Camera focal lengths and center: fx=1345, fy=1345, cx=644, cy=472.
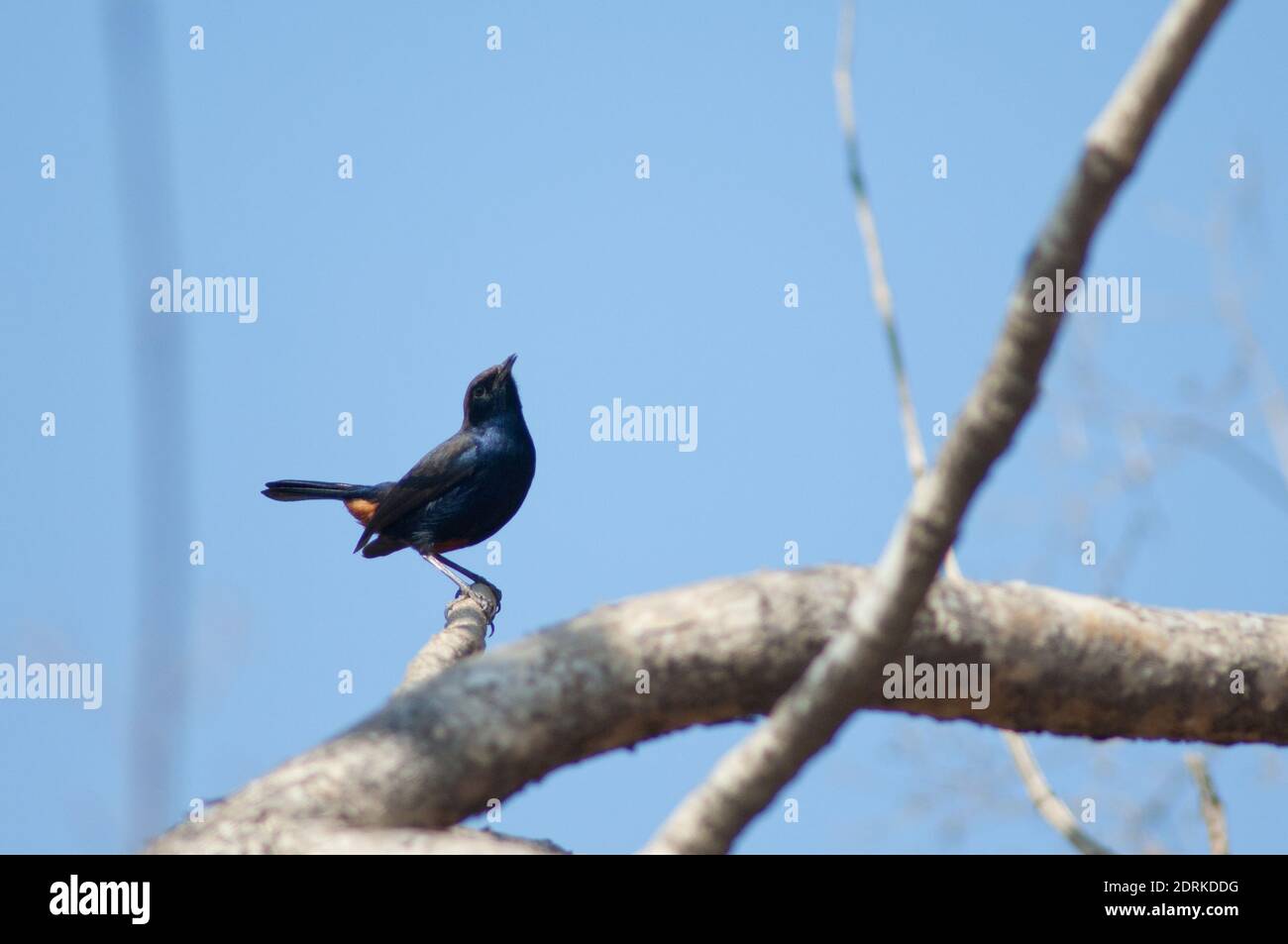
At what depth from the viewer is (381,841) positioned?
2.49 m

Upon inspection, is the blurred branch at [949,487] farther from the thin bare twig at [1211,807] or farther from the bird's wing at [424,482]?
the bird's wing at [424,482]

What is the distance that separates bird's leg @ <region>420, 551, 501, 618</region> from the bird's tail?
2.92 ft

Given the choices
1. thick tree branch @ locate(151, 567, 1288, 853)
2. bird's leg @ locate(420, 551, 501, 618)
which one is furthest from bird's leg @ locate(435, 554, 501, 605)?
thick tree branch @ locate(151, 567, 1288, 853)

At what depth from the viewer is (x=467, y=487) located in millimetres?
7949

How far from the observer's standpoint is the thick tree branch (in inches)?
105

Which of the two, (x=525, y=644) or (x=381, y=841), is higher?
(x=525, y=644)

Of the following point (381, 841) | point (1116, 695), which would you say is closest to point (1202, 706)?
point (1116, 695)

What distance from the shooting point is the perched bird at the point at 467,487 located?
7898mm

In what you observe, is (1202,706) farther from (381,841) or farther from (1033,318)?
(381,841)

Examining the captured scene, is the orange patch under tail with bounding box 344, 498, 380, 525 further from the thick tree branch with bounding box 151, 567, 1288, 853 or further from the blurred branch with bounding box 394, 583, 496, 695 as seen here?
the thick tree branch with bounding box 151, 567, 1288, 853

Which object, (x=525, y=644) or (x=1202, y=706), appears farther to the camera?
(x=1202, y=706)

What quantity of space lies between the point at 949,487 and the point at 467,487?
6.03 metres

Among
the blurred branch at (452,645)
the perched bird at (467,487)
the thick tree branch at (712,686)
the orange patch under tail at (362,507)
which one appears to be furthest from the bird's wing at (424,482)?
the thick tree branch at (712,686)
